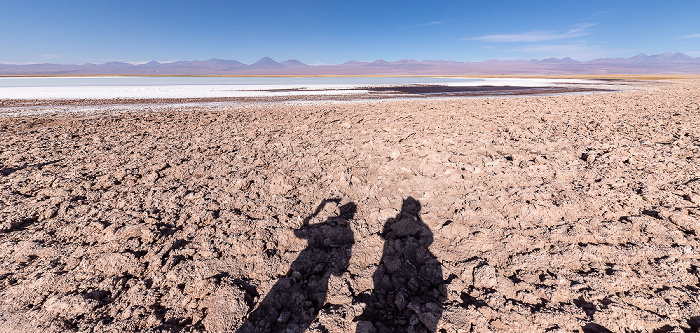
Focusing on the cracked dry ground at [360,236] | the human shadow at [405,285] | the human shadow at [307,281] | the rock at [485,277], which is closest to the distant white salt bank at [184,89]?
the cracked dry ground at [360,236]

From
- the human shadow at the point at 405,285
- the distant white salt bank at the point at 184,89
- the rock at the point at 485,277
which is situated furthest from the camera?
the distant white salt bank at the point at 184,89

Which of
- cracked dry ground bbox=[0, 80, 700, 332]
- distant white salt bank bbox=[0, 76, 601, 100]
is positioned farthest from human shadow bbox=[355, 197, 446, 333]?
distant white salt bank bbox=[0, 76, 601, 100]

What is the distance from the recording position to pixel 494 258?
288cm

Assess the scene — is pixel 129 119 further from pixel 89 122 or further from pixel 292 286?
pixel 292 286

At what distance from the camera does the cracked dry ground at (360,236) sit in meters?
2.33

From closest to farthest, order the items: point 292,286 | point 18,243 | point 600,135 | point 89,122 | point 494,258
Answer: point 292,286 < point 494,258 < point 18,243 < point 600,135 < point 89,122

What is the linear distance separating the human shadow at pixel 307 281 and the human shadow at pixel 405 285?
356mm

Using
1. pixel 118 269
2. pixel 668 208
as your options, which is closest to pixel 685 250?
pixel 668 208

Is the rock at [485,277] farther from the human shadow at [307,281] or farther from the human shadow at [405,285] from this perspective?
the human shadow at [307,281]

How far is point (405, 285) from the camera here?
266 cm

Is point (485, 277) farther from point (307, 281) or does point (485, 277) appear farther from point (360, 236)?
point (307, 281)

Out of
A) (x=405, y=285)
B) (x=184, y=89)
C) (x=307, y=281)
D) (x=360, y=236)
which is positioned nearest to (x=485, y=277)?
(x=405, y=285)

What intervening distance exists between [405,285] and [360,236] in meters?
0.78

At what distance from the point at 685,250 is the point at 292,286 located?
10.8 ft
